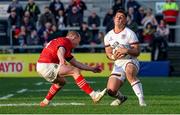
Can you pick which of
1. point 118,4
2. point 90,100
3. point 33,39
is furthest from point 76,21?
point 90,100

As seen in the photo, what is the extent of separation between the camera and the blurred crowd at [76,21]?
3193 centimetres

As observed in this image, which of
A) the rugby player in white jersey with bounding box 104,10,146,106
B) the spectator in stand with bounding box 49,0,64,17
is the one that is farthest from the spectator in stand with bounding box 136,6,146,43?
the rugby player in white jersey with bounding box 104,10,146,106

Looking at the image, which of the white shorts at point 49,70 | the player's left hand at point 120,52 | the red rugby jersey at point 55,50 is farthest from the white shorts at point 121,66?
the white shorts at point 49,70

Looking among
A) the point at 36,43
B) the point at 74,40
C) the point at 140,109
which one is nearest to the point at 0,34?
the point at 36,43

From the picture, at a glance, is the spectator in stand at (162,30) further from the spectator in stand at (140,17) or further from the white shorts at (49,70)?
the white shorts at (49,70)

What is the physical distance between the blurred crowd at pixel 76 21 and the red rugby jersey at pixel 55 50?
621 inches

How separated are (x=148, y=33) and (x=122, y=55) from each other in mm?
16752

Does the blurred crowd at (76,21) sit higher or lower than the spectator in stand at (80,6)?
lower

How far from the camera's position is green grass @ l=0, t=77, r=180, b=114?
13.6 metres

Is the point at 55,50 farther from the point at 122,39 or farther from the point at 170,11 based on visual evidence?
the point at 170,11

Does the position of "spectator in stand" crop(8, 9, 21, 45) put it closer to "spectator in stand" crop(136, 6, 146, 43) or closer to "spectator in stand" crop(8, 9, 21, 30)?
"spectator in stand" crop(8, 9, 21, 30)

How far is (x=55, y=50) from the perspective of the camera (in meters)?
15.7

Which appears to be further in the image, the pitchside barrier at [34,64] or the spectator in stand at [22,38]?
the spectator in stand at [22,38]

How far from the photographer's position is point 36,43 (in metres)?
33.1
